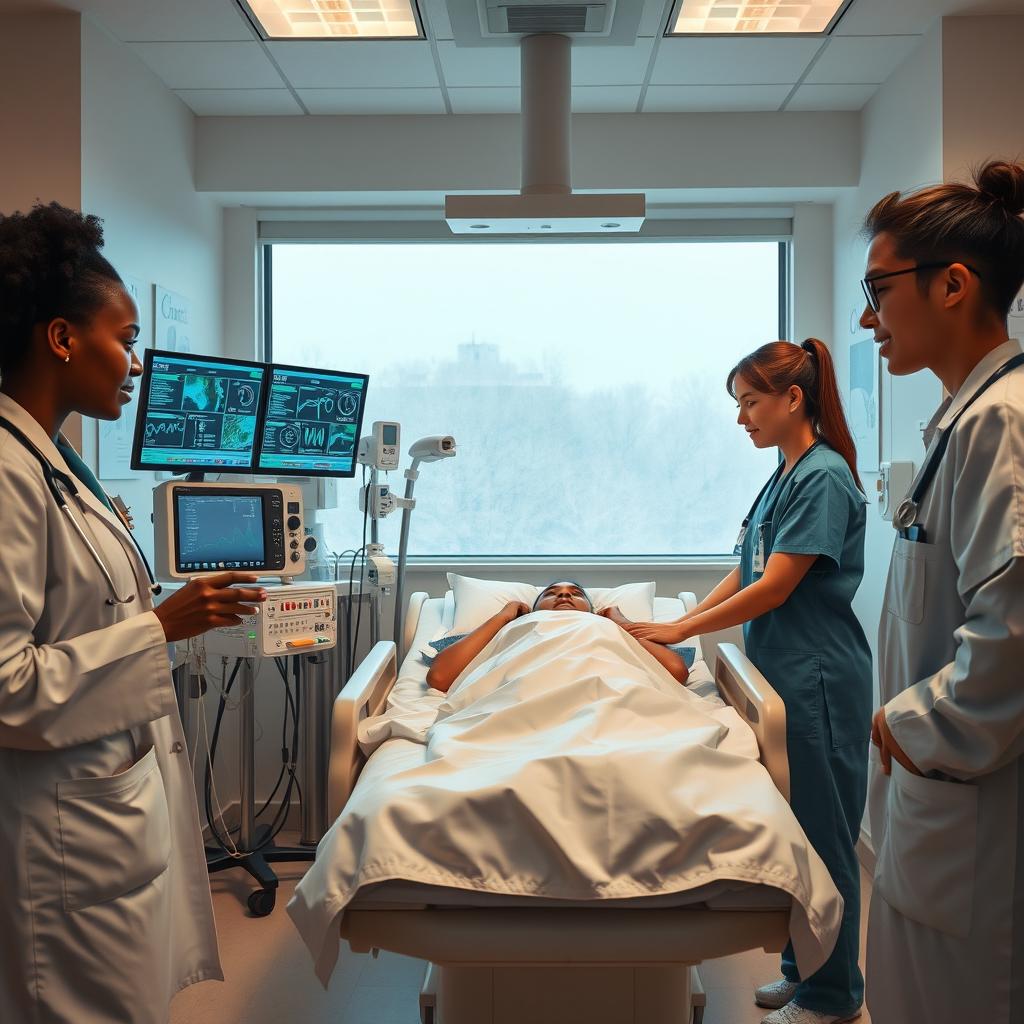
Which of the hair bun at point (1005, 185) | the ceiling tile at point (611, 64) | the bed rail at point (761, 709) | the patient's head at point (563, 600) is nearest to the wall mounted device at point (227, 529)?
the patient's head at point (563, 600)

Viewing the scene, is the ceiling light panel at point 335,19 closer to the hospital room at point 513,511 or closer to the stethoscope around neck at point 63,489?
the hospital room at point 513,511

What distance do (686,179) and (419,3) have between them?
4.05 feet

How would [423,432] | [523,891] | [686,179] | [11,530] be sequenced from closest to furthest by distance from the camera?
[11,530], [523,891], [686,179], [423,432]

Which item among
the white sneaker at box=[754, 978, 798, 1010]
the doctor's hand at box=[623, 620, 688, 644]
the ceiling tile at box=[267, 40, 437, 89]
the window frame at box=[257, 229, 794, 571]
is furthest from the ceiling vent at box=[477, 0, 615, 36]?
the white sneaker at box=[754, 978, 798, 1010]

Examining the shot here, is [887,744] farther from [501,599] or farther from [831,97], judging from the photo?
[831,97]

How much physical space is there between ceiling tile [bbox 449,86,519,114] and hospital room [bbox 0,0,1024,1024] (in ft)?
0.08

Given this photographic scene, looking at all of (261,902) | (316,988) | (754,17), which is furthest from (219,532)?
(754,17)

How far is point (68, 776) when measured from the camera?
4.12 ft

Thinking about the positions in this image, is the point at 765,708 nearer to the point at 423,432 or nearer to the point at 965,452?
the point at 965,452

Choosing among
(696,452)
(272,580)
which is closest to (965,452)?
(272,580)

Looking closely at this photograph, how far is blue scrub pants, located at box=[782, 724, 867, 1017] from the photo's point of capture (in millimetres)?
2166

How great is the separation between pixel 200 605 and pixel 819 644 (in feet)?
4.80

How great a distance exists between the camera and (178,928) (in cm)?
152

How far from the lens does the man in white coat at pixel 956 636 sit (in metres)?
1.20
